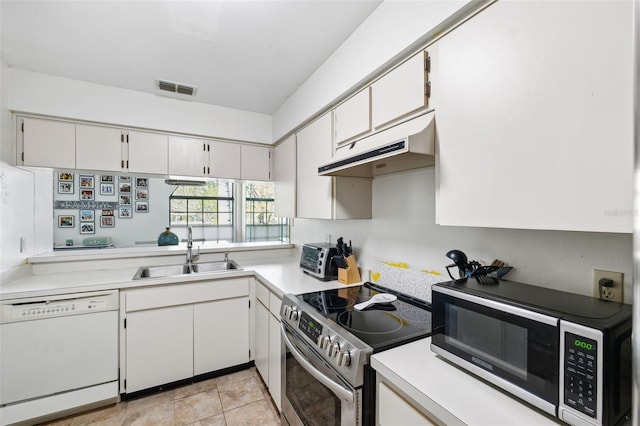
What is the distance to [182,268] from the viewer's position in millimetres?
2709

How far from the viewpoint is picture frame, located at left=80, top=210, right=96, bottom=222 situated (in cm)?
464

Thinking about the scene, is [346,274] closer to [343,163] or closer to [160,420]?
[343,163]

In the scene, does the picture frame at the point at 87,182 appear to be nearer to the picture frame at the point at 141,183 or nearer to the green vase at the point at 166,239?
the picture frame at the point at 141,183

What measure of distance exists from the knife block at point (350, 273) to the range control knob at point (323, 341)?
767 millimetres

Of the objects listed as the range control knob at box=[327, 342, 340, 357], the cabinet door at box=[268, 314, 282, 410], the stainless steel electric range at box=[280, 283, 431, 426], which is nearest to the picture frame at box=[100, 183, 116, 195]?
the cabinet door at box=[268, 314, 282, 410]

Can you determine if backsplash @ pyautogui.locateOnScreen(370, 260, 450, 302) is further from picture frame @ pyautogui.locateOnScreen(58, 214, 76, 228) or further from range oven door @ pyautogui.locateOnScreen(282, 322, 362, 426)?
picture frame @ pyautogui.locateOnScreen(58, 214, 76, 228)

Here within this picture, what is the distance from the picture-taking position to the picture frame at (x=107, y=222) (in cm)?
477

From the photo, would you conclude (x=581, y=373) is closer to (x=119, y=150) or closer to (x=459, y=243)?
(x=459, y=243)

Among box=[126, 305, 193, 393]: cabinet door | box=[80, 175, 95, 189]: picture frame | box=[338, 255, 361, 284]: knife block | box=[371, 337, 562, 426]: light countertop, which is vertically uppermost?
box=[80, 175, 95, 189]: picture frame

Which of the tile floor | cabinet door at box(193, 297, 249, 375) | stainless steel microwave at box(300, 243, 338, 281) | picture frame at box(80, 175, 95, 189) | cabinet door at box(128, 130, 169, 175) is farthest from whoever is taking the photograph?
picture frame at box(80, 175, 95, 189)

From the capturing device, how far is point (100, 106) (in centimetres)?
233

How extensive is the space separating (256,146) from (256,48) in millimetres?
1247

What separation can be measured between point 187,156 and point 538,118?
2.68 meters

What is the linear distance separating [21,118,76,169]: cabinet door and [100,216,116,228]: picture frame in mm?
3049
